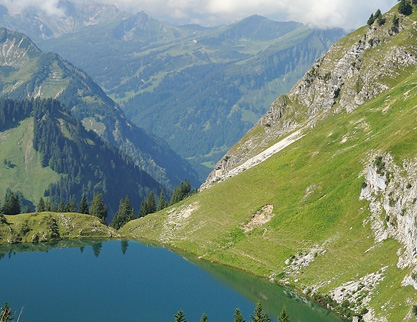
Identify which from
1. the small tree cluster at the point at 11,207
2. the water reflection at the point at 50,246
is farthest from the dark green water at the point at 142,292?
the small tree cluster at the point at 11,207

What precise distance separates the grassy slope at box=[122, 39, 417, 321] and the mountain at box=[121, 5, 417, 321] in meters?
0.31

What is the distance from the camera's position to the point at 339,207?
406ft

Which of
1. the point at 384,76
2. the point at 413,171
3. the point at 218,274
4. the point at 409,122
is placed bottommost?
the point at 218,274

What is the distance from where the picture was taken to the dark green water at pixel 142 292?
98.3 m

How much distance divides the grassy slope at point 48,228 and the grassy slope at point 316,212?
11.2 metres

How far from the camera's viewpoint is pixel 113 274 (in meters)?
127

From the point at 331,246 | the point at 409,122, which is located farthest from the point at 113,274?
the point at 409,122

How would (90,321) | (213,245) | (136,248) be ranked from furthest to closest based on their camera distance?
(136,248), (213,245), (90,321)

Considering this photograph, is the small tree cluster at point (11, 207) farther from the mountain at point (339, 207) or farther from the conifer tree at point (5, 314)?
the conifer tree at point (5, 314)

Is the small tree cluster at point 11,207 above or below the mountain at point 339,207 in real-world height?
above

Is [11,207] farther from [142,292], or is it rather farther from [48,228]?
[142,292]

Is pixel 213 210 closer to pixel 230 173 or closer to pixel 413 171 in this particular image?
pixel 230 173

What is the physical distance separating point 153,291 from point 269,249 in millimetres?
30784

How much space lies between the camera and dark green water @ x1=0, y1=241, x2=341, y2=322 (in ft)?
323
